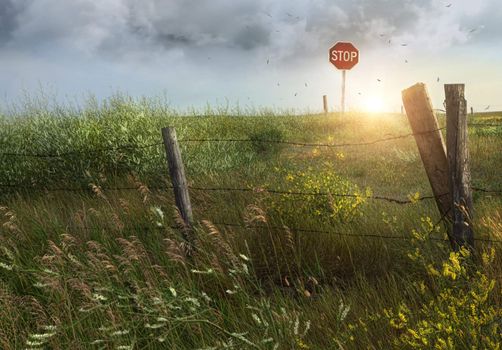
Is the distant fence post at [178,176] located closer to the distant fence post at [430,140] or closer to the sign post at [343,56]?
the distant fence post at [430,140]

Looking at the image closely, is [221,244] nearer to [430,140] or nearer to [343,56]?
[430,140]

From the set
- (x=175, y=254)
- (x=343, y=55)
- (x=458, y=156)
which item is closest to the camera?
(x=175, y=254)

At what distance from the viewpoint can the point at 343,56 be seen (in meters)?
32.5

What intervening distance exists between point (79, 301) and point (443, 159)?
3288 millimetres

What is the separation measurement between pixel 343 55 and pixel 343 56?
0.06m

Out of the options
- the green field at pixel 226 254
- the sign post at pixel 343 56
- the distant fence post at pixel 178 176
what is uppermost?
the sign post at pixel 343 56

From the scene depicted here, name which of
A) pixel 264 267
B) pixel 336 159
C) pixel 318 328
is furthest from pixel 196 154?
pixel 318 328

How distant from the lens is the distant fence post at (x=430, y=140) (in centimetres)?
432

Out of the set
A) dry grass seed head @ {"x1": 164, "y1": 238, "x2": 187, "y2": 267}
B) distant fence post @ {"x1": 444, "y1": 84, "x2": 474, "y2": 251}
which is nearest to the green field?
dry grass seed head @ {"x1": 164, "y1": 238, "x2": 187, "y2": 267}

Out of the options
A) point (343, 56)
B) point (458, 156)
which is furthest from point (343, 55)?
point (458, 156)

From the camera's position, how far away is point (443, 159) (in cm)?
431

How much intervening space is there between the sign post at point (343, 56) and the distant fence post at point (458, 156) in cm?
2863

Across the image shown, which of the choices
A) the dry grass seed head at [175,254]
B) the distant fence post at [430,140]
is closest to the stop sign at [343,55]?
the distant fence post at [430,140]

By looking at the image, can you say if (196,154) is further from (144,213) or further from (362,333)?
(362,333)
